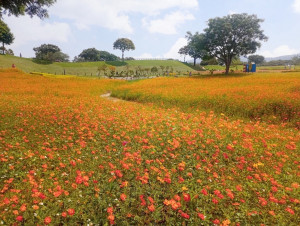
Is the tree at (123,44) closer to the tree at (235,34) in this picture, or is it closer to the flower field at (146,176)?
the tree at (235,34)

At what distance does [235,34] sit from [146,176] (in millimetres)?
39656

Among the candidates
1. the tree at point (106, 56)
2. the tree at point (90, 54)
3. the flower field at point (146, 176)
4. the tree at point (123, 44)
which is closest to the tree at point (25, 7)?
the flower field at point (146, 176)

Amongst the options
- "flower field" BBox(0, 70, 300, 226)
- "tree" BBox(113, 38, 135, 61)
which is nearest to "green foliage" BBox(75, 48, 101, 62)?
"tree" BBox(113, 38, 135, 61)

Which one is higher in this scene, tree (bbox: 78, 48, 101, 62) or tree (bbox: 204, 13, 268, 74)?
tree (bbox: 78, 48, 101, 62)

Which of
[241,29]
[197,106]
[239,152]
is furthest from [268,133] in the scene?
[241,29]

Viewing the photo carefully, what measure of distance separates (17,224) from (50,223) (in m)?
0.66

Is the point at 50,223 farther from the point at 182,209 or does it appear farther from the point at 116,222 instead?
the point at 182,209

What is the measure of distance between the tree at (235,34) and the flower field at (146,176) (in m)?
31.7

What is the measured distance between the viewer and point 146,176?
535 cm

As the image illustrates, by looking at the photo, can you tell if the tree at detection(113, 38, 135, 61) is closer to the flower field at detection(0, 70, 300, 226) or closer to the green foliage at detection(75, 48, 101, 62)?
the green foliage at detection(75, 48, 101, 62)

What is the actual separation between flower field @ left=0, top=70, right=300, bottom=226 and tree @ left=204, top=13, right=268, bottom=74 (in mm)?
31745

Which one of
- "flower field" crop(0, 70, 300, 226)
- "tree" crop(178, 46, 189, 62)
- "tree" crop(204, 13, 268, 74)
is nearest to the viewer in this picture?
"flower field" crop(0, 70, 300, 226)

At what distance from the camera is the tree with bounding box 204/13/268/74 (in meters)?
35.2

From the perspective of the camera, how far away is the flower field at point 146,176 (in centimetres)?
440
